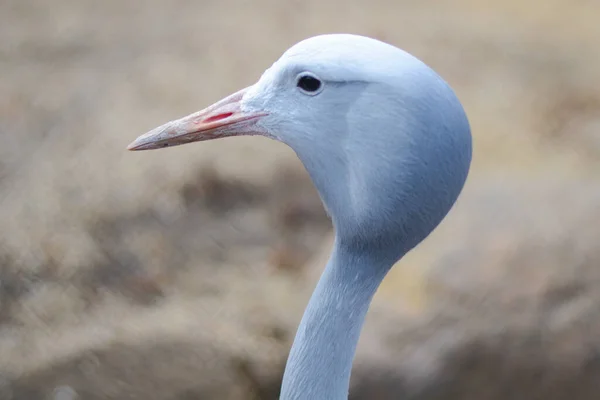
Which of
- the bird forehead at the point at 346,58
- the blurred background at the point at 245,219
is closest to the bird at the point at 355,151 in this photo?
the bird forehead at the point at 346,58

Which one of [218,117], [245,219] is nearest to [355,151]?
[218,117]

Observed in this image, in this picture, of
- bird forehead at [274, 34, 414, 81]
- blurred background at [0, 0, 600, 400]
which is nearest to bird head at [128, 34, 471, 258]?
bird forehead at [274, 34, 414, 81]

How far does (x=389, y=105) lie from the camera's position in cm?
76

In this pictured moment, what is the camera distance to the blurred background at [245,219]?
1649 mm

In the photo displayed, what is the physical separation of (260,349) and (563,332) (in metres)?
0.65

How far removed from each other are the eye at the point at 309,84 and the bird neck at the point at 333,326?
0.17 meters

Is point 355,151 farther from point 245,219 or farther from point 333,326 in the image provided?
point 245,219

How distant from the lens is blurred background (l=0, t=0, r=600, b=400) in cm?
165

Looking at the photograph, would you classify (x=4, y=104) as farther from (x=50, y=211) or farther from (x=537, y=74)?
(x=537, y=74)

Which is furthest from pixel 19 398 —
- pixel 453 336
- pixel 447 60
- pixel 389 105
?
pixel 447 60

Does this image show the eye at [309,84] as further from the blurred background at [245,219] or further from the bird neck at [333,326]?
the blurred background at [245,219]

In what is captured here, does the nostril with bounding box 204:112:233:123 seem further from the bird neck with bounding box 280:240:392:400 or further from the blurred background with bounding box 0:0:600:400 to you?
the blurred background with bounding box 0:0:600:400

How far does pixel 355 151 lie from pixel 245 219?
1462mm

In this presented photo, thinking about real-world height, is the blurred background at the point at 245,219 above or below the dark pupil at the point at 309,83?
above
